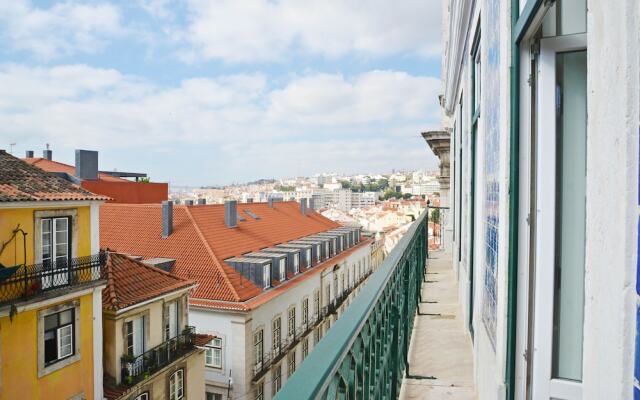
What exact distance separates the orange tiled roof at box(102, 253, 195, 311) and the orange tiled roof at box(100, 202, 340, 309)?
3542 mm

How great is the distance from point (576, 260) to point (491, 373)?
1.02m

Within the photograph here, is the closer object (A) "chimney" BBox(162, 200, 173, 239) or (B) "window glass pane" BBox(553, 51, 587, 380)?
(B) "window glass pane" BBox(553, 51, 587, 380)

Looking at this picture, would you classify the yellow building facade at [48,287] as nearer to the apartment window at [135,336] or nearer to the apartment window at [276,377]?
the apartment window at [135,336]

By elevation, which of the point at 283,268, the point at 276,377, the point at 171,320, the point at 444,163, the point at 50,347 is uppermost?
the point at 444,163

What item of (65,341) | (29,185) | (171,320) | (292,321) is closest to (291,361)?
(292,321)

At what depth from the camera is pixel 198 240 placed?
21531 millimetres

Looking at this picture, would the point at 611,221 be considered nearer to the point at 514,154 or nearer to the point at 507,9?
the point at 514,154

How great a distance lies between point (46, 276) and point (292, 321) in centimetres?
1353

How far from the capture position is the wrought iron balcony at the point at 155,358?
13172 millimetres

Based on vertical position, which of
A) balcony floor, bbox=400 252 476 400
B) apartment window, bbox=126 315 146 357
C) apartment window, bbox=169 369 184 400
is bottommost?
apartment window, bbox=169 369 184 400

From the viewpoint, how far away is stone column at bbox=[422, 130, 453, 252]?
35.8 ft

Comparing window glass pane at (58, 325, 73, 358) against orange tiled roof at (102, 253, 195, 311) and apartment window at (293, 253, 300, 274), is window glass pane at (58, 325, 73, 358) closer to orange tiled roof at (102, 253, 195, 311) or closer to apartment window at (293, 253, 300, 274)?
orange tiled roof at (102, 253, 195, 311)

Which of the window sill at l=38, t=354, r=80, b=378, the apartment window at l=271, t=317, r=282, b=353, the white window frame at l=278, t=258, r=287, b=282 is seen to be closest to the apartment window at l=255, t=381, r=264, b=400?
the apartment window at l=271, t=317, r=282, b=353

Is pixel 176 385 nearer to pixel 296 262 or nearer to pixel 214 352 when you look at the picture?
pixel 214 352
